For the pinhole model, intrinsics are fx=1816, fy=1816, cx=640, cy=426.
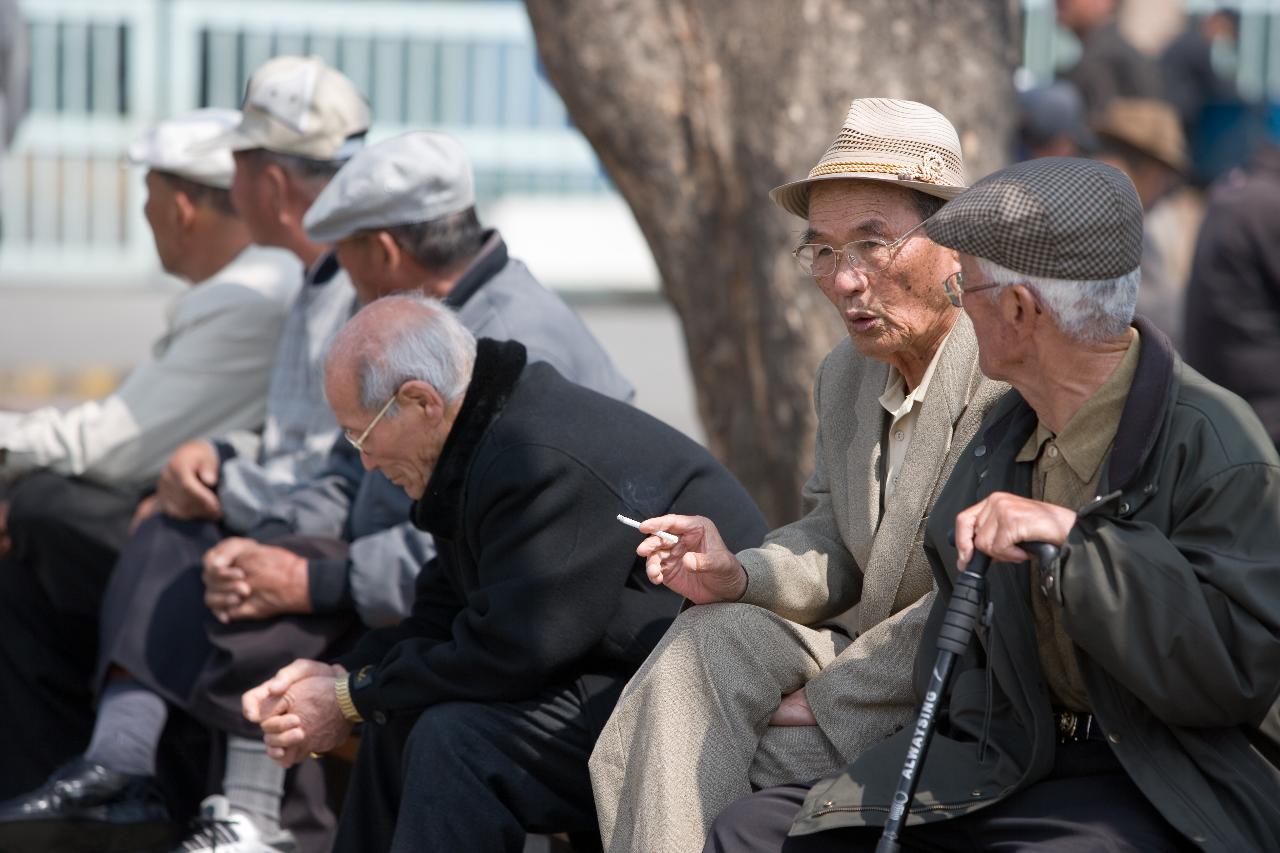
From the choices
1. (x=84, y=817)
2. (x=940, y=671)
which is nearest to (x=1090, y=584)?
(x=940, y=671)

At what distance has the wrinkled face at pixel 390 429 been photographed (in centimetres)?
368

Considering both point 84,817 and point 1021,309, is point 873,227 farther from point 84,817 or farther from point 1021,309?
point 84,817

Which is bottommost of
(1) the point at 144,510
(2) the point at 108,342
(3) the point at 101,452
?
(2) the point at 108,342

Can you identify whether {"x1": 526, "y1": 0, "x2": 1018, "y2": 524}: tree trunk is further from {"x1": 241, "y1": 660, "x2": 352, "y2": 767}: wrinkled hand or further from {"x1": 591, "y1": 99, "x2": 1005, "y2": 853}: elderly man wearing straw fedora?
{"x1": 241, "y1": 660, "x2": 352, "y2": 767}: wrinkled hand

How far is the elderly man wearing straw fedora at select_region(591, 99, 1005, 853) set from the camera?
321cm

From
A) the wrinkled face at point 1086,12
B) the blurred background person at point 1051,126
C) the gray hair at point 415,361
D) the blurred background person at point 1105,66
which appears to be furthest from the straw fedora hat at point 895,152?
the wrinkled face at point 1086,12

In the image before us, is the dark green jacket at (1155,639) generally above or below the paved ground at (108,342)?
above

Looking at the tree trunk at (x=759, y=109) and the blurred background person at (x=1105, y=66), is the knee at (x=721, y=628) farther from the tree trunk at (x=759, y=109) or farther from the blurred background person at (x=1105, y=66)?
the blurred background person at (x=1105, y=66)

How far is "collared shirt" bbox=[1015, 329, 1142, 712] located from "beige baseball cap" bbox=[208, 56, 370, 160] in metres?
2.90

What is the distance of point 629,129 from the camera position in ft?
19.0

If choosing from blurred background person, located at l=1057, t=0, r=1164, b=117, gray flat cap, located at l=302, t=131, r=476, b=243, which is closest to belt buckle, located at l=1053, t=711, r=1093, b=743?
gray flat cap, located at l=302, t=131, r=476, b=243

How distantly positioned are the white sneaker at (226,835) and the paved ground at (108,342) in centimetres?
652

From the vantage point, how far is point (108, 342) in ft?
41.3

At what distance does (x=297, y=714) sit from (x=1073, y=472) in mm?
1764
